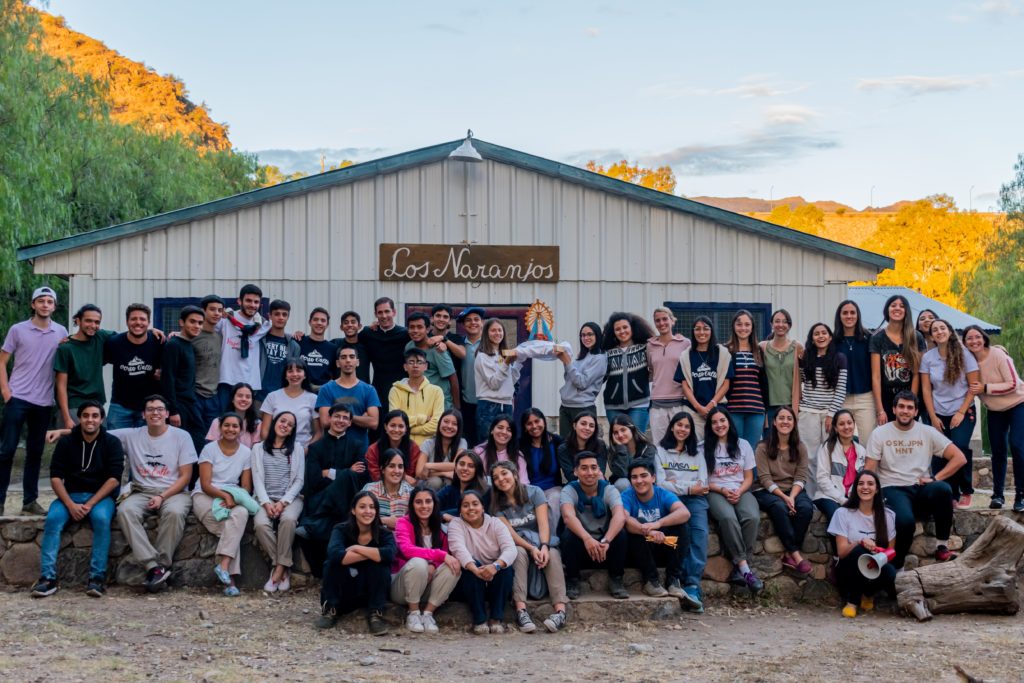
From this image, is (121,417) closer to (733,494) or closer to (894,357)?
(733,494)

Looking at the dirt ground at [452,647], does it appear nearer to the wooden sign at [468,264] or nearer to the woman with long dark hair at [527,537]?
the woman with long dark hair at [527,537]

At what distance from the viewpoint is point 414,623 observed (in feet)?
24.3

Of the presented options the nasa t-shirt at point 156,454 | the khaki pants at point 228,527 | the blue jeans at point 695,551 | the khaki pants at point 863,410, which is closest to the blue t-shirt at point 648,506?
the blue jeans at point 695,551

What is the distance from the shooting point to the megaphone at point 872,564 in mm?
8172

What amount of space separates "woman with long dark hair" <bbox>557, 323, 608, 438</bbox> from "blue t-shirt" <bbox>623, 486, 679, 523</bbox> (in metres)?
1.06

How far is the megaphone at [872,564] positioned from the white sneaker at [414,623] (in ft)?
11.1

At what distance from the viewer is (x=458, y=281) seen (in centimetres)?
1273

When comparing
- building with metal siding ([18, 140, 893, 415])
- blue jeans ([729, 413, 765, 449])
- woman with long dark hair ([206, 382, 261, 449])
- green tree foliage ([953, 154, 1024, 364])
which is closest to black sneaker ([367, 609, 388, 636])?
woman with long dark hair ([206, 382, 261, 449])

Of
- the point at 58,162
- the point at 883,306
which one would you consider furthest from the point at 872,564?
the point at 58,162

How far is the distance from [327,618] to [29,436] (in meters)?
3.08

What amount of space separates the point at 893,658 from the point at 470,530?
115 inches

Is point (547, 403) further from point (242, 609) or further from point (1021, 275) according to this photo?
point (1021, 275)

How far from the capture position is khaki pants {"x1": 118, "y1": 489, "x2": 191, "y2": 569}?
8.25 m

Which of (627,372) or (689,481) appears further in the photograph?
Result: (627,372)
